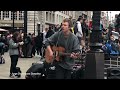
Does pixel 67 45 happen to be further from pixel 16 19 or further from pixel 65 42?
pixel 16 19

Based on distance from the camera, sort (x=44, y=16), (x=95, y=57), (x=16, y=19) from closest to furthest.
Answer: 1. (x=95, y=57)
2. (x=44, y=16)
3. (x=16, y=19)

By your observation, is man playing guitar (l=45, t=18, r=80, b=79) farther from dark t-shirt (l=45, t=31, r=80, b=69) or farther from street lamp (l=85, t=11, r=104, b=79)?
street lamp (l=85, t=11, r=104, b=79)

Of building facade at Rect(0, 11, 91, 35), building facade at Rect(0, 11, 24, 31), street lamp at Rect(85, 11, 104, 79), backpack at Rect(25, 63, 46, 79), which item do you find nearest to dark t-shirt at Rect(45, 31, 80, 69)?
building facade at Rect(0, 11, 91, 35)

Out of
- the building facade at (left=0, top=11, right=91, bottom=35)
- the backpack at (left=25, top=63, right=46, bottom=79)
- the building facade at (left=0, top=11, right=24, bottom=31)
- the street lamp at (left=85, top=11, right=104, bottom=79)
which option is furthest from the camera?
the backpack at (left=25, top=63, right=46, bottom=79)

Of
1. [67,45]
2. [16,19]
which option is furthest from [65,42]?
[16,19]

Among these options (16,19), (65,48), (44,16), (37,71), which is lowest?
(37,71)

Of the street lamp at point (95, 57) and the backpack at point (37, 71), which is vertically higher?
the street lamp at point (95, 57)

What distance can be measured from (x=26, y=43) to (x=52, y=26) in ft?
10.5

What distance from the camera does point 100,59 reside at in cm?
798

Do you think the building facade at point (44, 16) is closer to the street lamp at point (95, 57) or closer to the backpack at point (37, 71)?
the street lamp at point (95, 57)

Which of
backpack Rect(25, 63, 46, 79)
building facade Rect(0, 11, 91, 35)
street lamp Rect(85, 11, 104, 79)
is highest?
building facade Rect(0, 11, 91, 35)

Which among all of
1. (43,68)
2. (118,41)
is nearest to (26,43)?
(118,41)

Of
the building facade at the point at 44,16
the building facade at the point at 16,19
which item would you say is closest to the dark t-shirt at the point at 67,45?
the building facade at the point at 44,16
